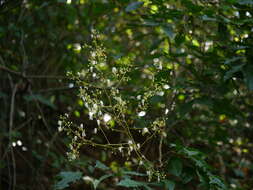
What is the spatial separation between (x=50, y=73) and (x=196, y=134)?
74.7 inches

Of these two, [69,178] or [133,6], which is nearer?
[69,178]

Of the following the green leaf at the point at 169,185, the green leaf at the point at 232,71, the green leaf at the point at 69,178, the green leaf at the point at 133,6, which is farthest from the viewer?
the green leaf at the point at 133,6

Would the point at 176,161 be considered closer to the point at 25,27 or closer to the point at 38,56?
the point at 25,27

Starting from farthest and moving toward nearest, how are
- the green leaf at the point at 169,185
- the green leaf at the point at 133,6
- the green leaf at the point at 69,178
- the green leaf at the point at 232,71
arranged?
the green leaf at the point at 133,6 → the green leaf at the point at 232,71 → the green leaf at the point at 69,178 → the green leaf at the point at 169,185

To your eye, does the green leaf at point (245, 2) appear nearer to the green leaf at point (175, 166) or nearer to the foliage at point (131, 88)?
the foliage at point (131, 88)

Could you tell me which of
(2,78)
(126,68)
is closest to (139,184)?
(126,68)

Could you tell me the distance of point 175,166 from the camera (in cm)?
142

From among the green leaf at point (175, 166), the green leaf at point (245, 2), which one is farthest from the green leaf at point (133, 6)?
the green leaf at point (175, 166)

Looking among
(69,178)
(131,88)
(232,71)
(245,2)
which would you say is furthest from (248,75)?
(131,88)

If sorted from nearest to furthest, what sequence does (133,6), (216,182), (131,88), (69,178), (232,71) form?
1. (216,182)
2. (69,178)
3. (232,71)
4. (133,6)
5. (131,88)

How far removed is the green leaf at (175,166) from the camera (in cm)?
140

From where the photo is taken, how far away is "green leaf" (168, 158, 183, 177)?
55.2 inches

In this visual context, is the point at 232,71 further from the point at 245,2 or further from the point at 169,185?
the point at 169,185

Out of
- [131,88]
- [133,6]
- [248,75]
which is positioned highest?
[133,6]
